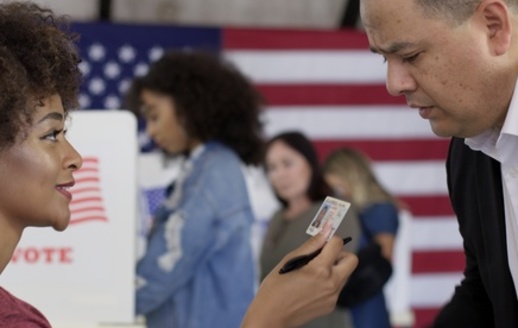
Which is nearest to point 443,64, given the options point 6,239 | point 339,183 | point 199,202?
point 6,239

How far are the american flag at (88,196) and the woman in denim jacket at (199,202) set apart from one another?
0.57 m

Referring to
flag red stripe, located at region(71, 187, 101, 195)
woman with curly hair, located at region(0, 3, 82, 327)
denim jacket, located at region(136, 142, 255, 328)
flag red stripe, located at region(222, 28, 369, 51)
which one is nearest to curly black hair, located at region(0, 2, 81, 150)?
woman with curly hair, located at region(0, 3, 82, 327)

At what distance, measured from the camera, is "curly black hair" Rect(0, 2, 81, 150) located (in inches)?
60.6

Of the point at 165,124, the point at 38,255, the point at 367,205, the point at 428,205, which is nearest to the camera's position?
the point at 38,255

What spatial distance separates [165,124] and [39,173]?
2.07 metres

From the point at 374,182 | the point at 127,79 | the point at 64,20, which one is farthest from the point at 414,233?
the point at 64,20

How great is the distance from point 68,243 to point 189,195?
69 centimetres

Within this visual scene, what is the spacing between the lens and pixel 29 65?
5.26 feet

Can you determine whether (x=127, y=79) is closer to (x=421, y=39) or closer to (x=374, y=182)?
(x=374, y=182)

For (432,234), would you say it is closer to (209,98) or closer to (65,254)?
(209,98)

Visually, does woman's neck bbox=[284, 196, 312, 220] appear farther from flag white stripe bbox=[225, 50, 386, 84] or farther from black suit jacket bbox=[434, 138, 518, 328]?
black suit jacket bbox=[434, 138, 518, 328]

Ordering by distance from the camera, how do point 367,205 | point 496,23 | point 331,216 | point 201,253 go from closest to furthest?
point 496,23, point 331,216, point 201,253, point 367,205

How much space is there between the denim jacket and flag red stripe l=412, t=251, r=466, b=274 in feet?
7.91

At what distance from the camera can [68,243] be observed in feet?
9.21
